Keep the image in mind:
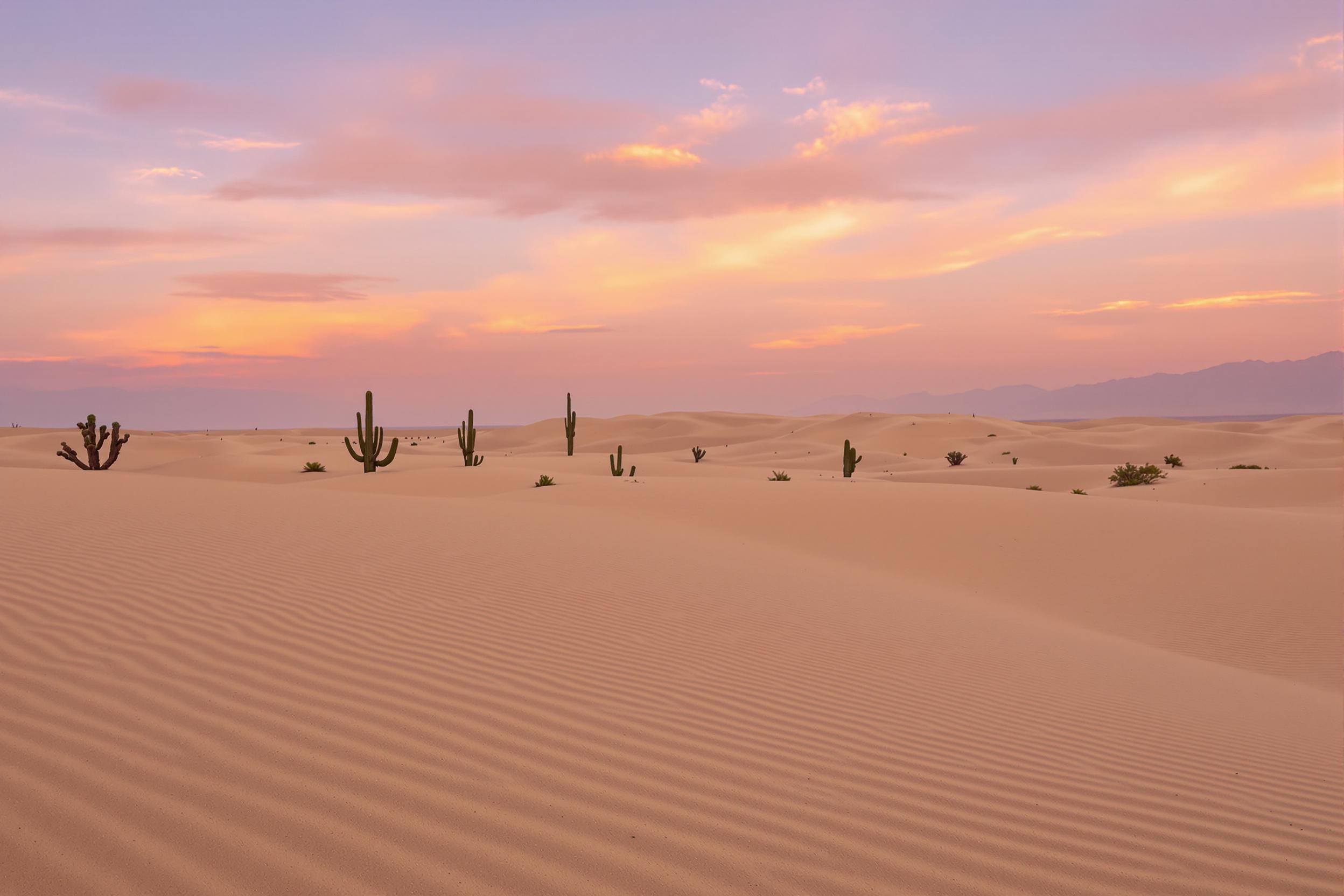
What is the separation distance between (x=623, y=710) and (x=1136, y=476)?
24.3m

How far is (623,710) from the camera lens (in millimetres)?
4320

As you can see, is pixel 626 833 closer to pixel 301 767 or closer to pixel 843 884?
pixel 843 884

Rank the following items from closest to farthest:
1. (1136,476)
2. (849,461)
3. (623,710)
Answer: (623,710) → (1136,476) → (849,461)

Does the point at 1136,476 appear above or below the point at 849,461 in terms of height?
below

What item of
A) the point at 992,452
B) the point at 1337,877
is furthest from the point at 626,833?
the point at 992,452

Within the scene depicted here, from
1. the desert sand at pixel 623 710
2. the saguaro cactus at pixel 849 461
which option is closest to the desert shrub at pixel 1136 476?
the saguaro cactus at pixel 849 461

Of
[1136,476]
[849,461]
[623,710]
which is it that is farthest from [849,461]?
[623,710]

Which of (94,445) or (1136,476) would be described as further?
(94,445)

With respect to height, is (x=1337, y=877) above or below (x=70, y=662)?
below

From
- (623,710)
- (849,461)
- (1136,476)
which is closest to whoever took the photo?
(623,710)

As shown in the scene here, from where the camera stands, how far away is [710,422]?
71.6m

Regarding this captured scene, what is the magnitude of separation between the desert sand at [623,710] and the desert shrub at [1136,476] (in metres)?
12.0

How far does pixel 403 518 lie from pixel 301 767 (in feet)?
26.2

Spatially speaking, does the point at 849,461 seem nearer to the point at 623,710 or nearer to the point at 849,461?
the point at 849,461
